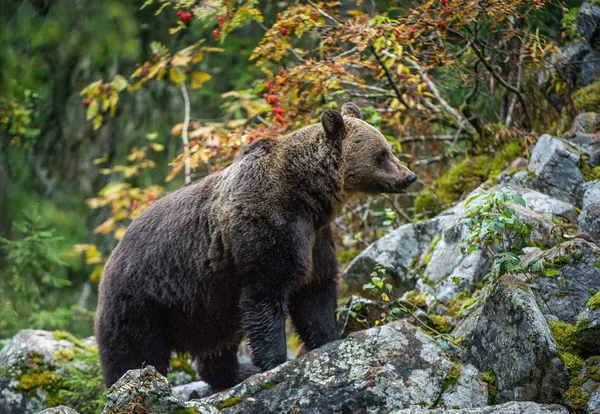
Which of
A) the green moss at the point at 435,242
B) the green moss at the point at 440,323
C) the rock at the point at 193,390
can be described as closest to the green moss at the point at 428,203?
the green moss at the point at 435,242

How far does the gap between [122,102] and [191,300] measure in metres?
8.85

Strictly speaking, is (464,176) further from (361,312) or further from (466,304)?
(466,304)

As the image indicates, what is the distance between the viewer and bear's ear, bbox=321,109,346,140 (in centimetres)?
652

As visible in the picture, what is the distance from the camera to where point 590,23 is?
8609mm

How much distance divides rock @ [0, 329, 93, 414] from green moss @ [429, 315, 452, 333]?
4.14 m

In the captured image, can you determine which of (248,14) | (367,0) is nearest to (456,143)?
(367,0)

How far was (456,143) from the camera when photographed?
10469mm

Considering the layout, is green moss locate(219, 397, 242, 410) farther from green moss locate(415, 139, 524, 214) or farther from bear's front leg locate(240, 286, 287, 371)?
green moss locate(415, 139, 524, 214)

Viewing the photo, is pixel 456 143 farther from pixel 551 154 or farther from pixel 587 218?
pixel 587 218

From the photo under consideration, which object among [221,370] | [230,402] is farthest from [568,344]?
[221,370]

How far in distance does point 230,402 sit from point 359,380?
893 mm

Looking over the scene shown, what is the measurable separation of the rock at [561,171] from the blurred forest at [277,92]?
3.27 ft

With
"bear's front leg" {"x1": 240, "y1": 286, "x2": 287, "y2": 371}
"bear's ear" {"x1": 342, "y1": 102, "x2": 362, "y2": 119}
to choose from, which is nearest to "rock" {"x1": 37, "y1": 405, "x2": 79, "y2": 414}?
"bear's front leg" {"x1": 240, "y1": 286, "x2": 287, "y2": 371}

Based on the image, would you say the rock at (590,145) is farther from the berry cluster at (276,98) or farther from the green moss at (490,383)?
the green moss at (490,383)
